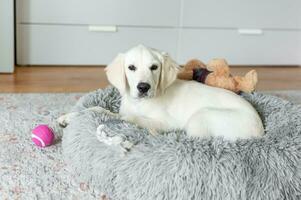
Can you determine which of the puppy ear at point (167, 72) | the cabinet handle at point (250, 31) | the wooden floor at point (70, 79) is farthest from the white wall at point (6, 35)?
the cabinet handle at point (250, 31)

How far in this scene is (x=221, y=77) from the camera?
2232mm

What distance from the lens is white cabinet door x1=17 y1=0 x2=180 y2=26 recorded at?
3297mm

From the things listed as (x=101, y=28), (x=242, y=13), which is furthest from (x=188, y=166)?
(x=242, y=13)

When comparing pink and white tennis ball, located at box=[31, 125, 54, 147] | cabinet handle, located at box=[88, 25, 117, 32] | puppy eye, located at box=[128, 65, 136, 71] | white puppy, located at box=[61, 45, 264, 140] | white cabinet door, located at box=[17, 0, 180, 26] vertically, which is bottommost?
pink and white tennis ball, located at box=[31, 125, 54, 147]

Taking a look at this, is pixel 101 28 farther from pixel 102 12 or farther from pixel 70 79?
pixel 70 79

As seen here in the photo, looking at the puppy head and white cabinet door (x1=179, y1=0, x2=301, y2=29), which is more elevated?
white cabinet door (x1=179, y1=0, x2=301, y2=29)

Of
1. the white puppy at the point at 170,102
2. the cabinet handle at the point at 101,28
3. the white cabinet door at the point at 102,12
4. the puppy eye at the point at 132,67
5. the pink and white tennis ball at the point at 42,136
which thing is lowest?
the pink and white tennis ball at the point at 42,136

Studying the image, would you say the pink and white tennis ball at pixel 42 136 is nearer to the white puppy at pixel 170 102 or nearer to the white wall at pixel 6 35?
the white puppy at pixel 170 102

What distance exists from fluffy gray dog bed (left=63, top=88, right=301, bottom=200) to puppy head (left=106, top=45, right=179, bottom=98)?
0.59 feet

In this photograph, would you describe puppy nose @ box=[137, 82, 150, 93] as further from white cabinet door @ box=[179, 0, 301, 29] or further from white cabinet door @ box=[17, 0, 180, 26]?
white cabinet door @ box=[179, 0, 301, 29]

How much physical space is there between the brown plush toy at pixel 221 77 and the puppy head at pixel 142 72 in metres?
0.36

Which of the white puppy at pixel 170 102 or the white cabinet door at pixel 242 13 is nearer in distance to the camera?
the white puppy at pixel 170 102

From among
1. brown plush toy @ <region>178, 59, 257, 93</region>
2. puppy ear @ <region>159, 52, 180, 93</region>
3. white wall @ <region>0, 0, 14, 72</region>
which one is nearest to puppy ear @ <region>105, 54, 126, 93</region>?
puppy ear @ <region>159, 52, 180, 93</region>

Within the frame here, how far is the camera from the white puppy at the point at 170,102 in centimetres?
183
